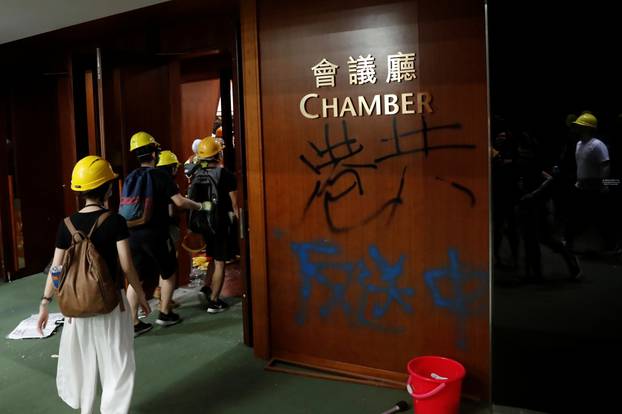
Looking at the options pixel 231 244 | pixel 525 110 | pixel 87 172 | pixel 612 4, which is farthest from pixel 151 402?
pixel 612 4

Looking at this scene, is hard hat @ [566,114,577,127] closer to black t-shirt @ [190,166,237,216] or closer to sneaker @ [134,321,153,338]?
black t-shirt @ [190,166,237,216]

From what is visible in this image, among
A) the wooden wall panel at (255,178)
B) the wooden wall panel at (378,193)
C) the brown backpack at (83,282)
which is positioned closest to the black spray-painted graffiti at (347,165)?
the wooden wall panel at (378,193)

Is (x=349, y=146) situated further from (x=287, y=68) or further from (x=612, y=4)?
(x=612, y=4)

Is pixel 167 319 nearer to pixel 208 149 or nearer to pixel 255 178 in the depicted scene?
pixel 208 149

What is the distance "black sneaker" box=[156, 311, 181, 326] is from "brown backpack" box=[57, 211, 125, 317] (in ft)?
5.88

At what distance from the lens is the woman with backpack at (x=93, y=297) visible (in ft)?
8.28

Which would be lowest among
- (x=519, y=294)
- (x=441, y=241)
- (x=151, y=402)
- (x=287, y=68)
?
(x=151, y=402)

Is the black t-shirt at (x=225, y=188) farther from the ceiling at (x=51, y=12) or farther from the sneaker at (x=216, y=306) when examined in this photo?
the ceiling at (x=51, y=12)

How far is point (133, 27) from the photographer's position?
4566 millimetres

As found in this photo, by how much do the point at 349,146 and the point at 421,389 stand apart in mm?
1360

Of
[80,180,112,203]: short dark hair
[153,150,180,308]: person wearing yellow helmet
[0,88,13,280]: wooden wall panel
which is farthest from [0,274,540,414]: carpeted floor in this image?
[0,88,13,280]: wooden wall panel

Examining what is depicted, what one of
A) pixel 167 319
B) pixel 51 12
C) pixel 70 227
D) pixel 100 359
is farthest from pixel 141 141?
pixel 100 359

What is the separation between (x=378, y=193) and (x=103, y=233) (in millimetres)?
1464

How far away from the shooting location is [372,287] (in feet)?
10.3
